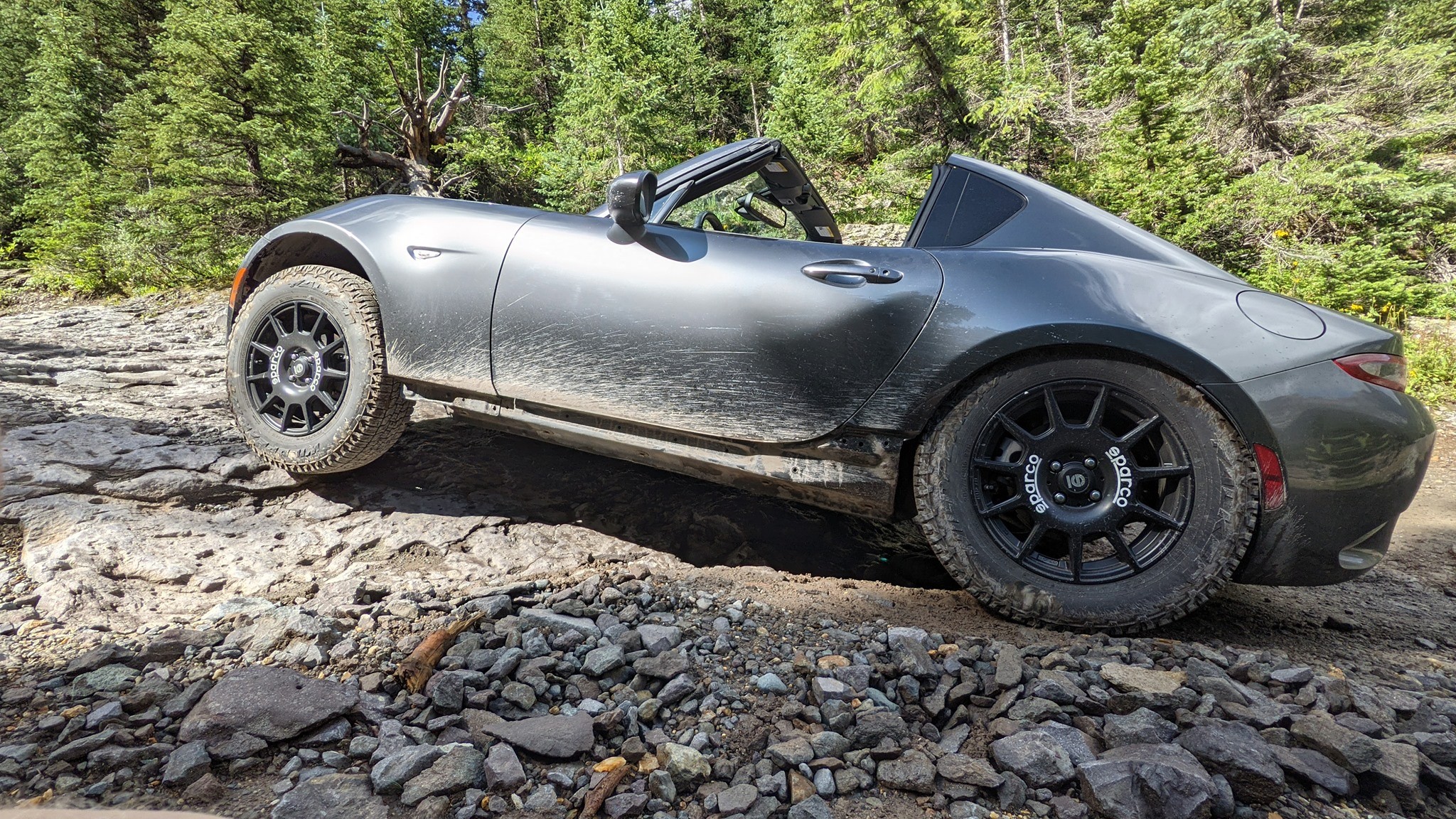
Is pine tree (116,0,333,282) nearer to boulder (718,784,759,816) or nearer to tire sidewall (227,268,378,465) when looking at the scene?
tire sidewall (227,268,378,465)

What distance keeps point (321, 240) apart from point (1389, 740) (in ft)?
11.5

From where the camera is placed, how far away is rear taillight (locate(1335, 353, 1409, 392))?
1.67m

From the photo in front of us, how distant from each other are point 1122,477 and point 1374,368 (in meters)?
0.68

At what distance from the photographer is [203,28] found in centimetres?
1110

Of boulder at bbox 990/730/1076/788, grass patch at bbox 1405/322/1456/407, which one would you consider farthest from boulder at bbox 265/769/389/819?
grass patch at bbox 1405/322/1456/407

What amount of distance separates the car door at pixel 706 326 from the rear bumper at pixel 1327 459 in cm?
93

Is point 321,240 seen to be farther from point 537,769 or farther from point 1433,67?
point 1433,67

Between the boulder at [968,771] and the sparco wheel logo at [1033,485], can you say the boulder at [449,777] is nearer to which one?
the boulder at [968,771]

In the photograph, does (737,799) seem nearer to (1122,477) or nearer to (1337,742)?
(1337,742)

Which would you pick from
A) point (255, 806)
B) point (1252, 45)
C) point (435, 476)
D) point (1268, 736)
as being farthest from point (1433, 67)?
point (255, 806)

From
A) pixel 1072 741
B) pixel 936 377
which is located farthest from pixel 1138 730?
pixel 936 377

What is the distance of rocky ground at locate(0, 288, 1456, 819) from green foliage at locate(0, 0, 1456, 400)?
6793mm

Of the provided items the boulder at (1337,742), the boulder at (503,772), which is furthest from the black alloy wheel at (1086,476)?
the boulder at (503,772)

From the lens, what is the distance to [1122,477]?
5.82ft
